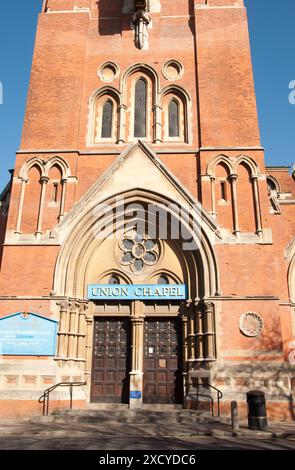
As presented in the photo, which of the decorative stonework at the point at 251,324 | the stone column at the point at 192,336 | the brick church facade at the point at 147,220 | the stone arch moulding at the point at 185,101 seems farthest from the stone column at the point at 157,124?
the decorative stonework at the point at 251,324

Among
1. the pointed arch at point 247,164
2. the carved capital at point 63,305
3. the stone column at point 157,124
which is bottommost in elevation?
the carved capital at point 63,305

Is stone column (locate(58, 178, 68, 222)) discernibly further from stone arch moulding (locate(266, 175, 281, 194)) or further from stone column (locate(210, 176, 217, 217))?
stone arch moulding (locate(266, 175, 281, 194))

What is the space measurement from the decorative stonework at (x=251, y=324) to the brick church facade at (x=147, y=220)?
66mm

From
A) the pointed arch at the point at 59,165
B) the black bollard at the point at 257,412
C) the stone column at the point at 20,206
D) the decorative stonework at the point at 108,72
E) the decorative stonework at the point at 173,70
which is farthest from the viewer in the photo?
the decorative stonework at the point at 108,72

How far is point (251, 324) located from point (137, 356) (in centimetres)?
418

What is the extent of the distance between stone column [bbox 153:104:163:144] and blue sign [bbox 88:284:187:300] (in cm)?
607

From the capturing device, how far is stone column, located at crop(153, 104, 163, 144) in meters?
16.9

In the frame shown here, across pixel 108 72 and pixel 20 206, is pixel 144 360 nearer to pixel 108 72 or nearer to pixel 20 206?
pixel 20 206

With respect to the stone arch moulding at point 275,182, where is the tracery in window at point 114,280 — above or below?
below

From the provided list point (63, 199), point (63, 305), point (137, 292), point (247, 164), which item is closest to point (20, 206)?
point (63, 199)

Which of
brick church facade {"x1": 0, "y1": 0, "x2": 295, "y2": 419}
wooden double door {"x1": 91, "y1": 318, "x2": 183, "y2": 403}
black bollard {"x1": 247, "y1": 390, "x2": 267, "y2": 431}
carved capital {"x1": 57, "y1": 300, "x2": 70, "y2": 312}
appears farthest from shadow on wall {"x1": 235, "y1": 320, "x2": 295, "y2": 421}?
carved capital {"x1": 57, "y1": 300, "x2": 70, "y2": 312}

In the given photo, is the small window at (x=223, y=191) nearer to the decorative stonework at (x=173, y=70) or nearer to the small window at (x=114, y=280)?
the small window at (x=114, y=280)

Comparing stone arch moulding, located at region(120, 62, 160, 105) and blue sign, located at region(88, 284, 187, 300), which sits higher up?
stone arch moulding, located at region(120, 62, 160, 105)

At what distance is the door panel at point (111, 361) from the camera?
14500 mm
